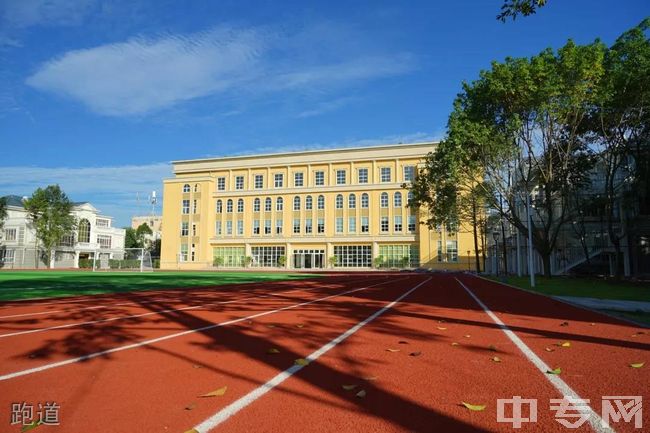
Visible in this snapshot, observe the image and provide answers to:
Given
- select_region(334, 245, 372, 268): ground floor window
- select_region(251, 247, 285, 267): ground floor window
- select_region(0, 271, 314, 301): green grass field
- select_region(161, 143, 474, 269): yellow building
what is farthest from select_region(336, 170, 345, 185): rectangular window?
select_region(0, 271, 314, 301): green grass field

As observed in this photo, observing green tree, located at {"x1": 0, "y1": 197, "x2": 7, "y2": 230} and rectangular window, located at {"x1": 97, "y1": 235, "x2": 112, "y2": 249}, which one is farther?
rectangular window, located at {"x1": 97, "y1": 235, "x2": 112, "y2": 249}

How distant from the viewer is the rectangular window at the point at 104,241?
81.8 meters

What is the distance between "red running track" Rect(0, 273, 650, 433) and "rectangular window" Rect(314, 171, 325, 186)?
200 ft

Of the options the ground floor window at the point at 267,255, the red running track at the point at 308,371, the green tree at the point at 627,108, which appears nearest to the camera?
the red running track at the point at 308,371

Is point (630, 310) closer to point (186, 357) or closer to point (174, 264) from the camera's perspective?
point (186, 357)

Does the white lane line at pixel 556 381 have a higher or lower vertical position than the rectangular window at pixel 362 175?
lower

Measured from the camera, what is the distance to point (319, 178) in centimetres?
7075

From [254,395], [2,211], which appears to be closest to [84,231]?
[2,211]

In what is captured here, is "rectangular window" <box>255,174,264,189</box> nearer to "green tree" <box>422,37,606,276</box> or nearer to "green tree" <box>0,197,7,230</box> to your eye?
"green tree" <box>0,197,7,230</box>

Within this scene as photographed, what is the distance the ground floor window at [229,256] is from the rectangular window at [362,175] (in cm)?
2199

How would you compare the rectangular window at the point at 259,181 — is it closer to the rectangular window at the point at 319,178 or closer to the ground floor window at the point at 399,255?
the rectangular window at the point at 319,178

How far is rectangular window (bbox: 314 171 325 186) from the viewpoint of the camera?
7044 centimetres

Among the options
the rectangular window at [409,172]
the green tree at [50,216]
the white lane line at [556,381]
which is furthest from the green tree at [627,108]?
the green tree at [50,216]

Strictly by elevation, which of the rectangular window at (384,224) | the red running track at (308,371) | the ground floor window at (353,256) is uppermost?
the rectangular window at (384,224)
